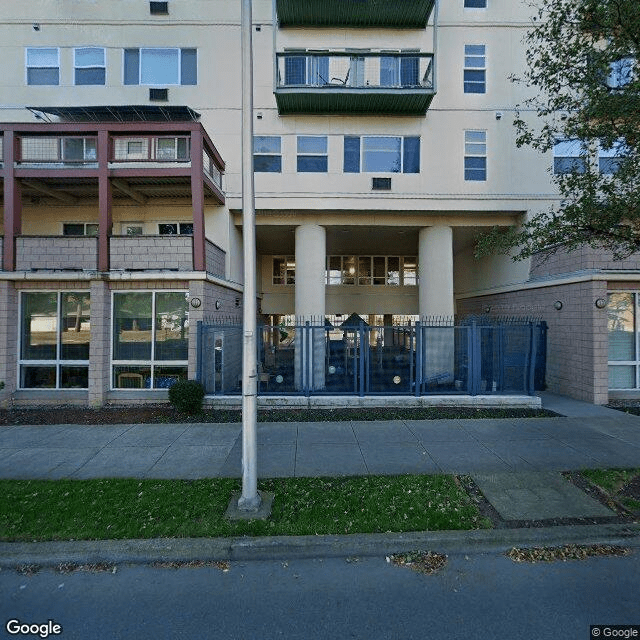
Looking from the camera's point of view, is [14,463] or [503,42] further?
[503,42]

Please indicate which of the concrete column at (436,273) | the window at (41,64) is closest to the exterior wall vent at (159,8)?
the window at (41,64)

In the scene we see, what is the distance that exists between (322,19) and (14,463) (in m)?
15.0

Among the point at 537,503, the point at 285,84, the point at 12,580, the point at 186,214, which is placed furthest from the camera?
the point at 186,214

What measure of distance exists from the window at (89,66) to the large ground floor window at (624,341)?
17.8m

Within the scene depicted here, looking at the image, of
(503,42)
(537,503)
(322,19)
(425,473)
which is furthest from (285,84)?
(537,503)

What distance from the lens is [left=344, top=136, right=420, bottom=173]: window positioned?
12297 millimetres

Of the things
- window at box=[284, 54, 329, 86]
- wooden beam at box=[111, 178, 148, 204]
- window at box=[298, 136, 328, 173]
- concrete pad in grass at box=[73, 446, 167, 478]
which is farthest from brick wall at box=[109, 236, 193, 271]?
window at box=[284, 54, 329, 86]

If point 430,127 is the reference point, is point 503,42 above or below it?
above

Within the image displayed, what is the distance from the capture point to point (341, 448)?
19.9ft

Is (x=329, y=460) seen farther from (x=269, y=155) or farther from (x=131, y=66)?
(x=131, y=66)

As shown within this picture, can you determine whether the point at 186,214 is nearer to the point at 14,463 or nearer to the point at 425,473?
the point at 14,463

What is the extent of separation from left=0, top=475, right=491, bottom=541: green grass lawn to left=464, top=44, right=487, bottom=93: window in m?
13.4

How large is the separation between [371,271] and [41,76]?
48.9ft

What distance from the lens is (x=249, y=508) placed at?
4125 mm
